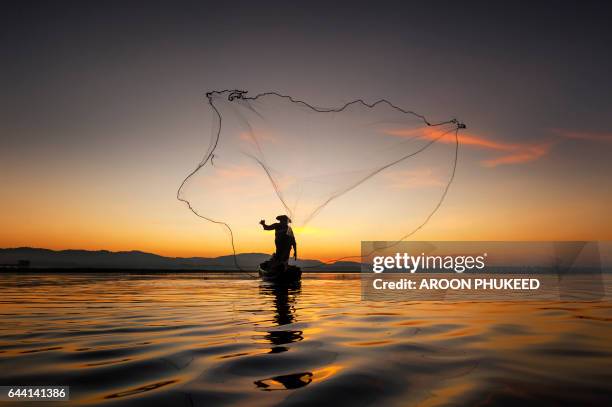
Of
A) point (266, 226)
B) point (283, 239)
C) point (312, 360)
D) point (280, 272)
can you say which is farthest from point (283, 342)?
point (280, 272)

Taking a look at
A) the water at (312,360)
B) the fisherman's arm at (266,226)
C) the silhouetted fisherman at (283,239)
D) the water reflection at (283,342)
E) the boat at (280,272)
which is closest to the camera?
the water at (312,360)

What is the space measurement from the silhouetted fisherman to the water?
19.1m

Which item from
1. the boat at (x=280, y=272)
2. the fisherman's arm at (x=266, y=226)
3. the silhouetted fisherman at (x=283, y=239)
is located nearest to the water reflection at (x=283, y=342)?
the fisherman's arm at (x=266, y=226)

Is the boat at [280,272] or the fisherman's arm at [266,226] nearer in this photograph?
the fisherman's arm at [266,226]

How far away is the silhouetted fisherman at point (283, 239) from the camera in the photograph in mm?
30312

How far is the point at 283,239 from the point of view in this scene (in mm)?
30875

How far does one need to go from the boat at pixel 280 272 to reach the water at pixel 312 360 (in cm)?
2030

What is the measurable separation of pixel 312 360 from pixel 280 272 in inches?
1012

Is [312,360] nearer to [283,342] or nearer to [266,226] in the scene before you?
[283,342]

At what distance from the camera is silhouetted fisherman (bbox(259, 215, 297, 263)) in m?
30.3

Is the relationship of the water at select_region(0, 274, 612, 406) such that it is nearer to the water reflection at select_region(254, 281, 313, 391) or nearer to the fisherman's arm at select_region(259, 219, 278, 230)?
the water reflection at select_region(254, 281, 313, 391)

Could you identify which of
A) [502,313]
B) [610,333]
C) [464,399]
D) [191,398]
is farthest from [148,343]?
[502,313]

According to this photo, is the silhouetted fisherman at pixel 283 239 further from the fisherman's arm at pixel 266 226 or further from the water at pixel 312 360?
the water at pixel 312 360

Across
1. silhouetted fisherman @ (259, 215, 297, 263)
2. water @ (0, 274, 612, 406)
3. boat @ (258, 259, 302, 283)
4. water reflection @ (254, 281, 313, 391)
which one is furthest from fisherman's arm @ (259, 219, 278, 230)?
water @ (0, 274, 612, 406)
